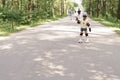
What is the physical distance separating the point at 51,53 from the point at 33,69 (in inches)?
119

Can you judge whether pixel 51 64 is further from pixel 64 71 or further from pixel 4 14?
pixel 4 14

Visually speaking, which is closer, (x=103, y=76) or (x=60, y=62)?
(x=103, y=76)

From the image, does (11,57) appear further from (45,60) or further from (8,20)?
(8,20)

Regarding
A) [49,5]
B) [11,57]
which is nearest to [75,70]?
[11,57]

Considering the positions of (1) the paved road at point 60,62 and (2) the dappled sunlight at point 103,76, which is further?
(1) the paved road at point 60,62

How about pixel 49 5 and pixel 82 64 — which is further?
pixel 49 5

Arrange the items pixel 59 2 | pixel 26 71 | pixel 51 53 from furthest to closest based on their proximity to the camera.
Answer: pixel 59 2
pixel 51 53
pixel 26 71

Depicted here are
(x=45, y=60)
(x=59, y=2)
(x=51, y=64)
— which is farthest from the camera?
(x=59, y=2)

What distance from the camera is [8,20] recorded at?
102 feet

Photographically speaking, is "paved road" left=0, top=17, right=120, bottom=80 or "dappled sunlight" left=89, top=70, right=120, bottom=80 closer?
"dappled sunlight" left=89, top=70, right=120, bottom=80

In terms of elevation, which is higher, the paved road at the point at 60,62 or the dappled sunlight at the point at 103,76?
the paved road at the point at 60,62

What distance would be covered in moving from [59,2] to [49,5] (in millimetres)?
33593

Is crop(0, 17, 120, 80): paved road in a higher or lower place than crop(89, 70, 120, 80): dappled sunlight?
higher

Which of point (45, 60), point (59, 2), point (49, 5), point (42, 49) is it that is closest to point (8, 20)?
point (42, 49)
